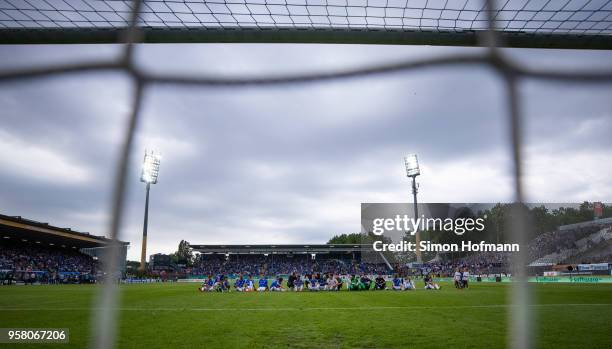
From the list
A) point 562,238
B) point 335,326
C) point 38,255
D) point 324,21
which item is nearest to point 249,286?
point 335,326

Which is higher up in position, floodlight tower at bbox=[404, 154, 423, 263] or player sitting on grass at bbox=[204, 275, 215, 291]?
floodlight tower at bbox=[404, 154, 423, 263]

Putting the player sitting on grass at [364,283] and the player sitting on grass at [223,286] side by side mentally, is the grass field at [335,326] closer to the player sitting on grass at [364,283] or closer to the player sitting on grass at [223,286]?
the player sitting on grass at [364,283]

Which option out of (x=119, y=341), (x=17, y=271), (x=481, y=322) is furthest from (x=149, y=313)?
(x=17, y=271)

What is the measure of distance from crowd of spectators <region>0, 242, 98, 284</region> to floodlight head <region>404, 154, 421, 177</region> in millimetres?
33859

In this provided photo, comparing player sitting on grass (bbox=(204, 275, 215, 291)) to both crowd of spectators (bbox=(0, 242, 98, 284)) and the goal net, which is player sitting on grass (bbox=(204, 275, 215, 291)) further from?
crowd of spectators (bbox=(0, 242, 98, 284))

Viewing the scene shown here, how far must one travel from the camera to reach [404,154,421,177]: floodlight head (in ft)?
146

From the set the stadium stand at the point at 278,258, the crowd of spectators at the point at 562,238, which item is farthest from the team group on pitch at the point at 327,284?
the stadium stand at the point at 278,258

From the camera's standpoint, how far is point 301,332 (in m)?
6.52

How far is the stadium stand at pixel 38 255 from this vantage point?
93.6ft

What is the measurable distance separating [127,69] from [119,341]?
493 centimetres

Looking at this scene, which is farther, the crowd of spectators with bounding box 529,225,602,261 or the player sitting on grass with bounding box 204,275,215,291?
the crowd of spectators with bounding box 529,225,602,261

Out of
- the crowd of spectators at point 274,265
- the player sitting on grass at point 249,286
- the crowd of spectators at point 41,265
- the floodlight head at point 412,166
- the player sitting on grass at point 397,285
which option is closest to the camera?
the player sitting on grass at point 397,285

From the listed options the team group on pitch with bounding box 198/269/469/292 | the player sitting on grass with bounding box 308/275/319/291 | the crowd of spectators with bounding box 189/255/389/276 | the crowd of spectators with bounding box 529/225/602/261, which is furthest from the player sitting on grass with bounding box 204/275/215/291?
the crowd of spectators with bounding box 529/225/602/261

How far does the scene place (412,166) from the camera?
4503 cm
